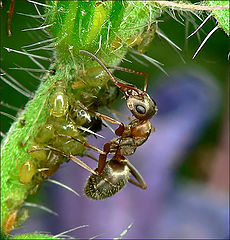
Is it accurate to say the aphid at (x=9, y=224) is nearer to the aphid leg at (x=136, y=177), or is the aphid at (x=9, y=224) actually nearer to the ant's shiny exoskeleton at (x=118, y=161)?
the ant's shiny exoskeleton at (x=118, y=161)

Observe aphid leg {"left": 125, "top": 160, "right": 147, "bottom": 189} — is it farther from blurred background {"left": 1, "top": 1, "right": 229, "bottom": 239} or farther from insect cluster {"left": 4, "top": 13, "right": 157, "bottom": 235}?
blurred background {"left": 1, "top": 1, "right": 229, "bottom": 239}

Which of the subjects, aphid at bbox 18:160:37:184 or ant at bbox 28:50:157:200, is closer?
aphid at bbox 18:160:37:184

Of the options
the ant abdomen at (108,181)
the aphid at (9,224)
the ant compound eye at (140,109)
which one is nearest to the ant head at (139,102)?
the ant compound eye at (140,109)

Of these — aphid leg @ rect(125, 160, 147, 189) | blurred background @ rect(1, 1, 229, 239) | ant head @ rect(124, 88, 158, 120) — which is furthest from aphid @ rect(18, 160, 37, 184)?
blurred background @ rect(1, 1, 229, 239)

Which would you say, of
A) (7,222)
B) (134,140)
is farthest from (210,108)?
(7,222)

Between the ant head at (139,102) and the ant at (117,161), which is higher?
the ant head at (139,102)

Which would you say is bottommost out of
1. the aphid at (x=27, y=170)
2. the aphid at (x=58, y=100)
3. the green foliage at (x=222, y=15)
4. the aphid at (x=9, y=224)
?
the aphid at (x=9, y=224)
